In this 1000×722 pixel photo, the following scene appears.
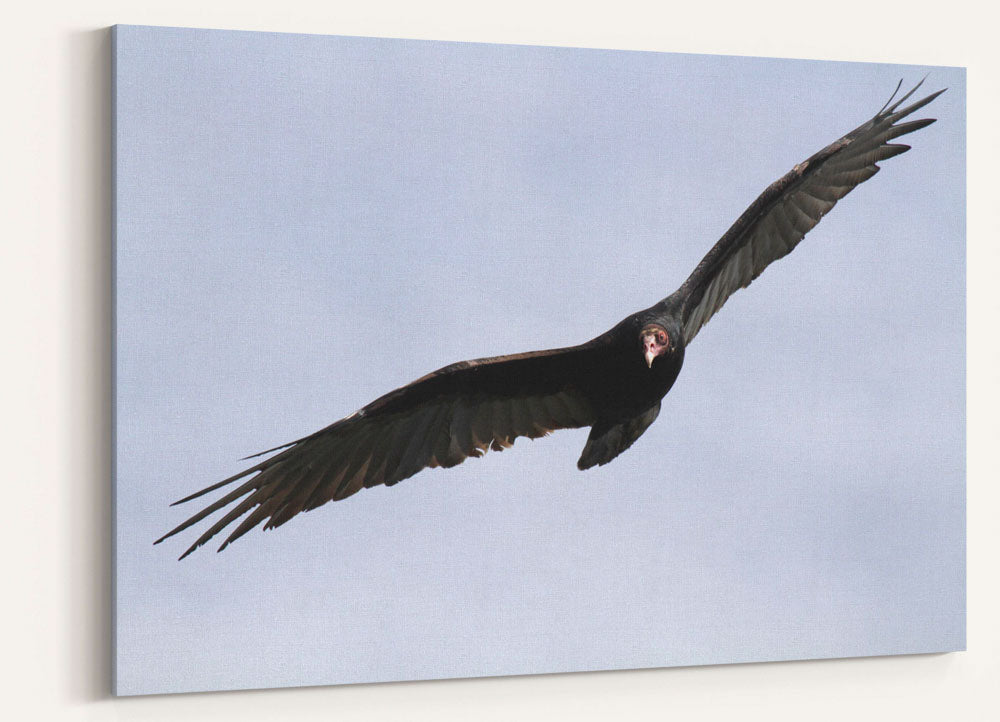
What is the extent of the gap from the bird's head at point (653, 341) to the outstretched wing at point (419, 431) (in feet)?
0.31

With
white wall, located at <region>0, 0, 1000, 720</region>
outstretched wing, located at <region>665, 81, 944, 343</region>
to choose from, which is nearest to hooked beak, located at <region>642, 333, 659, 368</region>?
outstretched wing, located at <region>665, 81, 944, 343</region>

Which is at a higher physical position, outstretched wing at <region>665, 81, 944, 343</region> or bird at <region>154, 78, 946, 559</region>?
outstretched wing at <region>665, 81, 944, 343</region>

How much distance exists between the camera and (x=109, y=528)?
2.38 metres

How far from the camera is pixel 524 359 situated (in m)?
2.50

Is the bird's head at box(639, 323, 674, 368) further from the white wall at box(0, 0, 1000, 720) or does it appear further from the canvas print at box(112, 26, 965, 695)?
the white wall at box(0, 0, 1000, 720)

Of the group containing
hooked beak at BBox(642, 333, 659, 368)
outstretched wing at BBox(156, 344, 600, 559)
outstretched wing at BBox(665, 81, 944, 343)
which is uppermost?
outstretched wing at BBox(665, 81, 944, 343)

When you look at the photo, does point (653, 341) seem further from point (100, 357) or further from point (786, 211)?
point (100, 357)

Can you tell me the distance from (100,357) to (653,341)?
99 cm

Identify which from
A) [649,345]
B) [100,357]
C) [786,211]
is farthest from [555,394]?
[100,357]

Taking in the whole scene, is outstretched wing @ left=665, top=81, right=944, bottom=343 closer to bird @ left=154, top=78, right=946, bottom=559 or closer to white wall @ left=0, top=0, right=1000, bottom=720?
bird @ left=154, top=78, right=946, bottom=559

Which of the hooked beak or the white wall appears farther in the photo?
the hooked beak

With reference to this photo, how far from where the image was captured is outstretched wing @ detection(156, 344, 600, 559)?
2.40 metres

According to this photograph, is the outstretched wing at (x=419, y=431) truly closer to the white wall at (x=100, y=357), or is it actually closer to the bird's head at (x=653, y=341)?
the bird's head at (x=653, y=341)

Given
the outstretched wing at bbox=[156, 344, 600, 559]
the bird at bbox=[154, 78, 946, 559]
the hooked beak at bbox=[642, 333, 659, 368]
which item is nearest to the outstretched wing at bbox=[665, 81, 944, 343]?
the bird at bbox=[154, 78, 946, 559]
